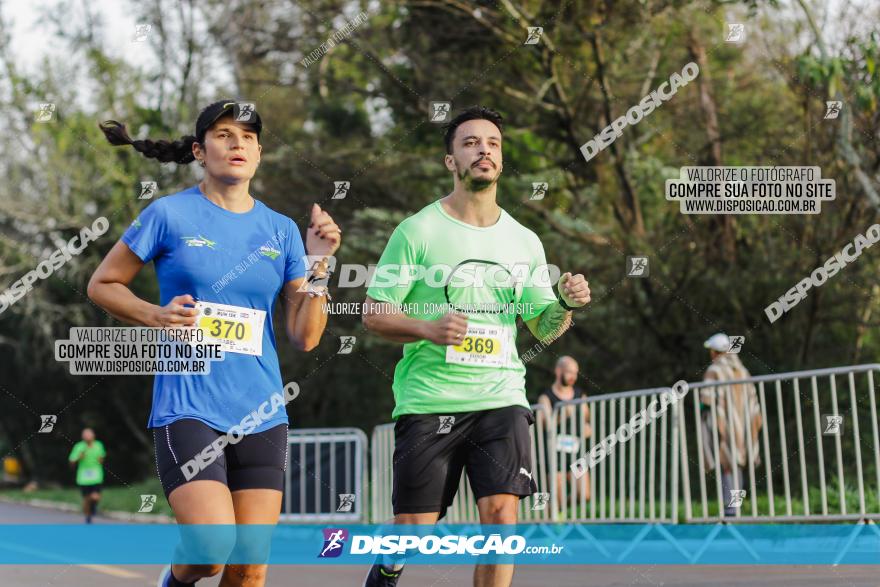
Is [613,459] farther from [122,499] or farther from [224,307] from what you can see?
[122,499]

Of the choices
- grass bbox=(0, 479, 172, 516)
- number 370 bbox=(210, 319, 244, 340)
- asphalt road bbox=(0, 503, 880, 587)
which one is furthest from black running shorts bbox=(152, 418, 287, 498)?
grass bbox=(0, 479, 172, 516)

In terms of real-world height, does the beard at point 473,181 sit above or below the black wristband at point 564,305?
above

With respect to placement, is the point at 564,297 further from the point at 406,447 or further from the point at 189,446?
the point at 189,446

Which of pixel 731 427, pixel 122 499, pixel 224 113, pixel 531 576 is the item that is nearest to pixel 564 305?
pixel 224 113

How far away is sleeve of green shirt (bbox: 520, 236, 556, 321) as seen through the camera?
19.6ft

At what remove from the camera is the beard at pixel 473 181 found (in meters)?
5.89

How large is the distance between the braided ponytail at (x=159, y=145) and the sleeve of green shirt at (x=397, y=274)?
909 millimetres

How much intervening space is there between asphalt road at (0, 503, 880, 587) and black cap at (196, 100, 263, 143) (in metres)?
4.57

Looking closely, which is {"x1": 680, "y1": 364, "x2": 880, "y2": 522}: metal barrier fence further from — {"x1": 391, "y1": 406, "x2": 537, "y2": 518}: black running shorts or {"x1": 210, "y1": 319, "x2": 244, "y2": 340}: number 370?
{"x1": 210, "y1": 319, "x2": 244, "y2": 340}: number 370

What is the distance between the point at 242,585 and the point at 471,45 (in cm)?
1522

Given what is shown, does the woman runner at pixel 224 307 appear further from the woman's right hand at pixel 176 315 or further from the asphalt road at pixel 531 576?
the asphalt road at pixel 531 576

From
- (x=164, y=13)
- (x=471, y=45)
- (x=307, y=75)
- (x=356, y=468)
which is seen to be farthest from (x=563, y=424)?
(x=164, y=13)

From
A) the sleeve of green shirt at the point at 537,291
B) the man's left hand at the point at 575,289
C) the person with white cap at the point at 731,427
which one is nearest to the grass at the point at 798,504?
the person with white cap at the point at 731,427

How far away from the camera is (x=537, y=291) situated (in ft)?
19.7
